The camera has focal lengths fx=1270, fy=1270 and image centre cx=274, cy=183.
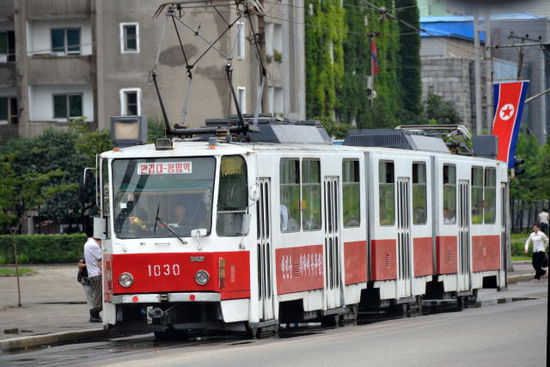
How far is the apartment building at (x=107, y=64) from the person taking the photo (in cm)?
5859

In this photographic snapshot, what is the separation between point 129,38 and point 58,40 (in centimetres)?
369

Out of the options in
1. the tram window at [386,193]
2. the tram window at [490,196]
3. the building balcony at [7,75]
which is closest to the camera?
the tram window at [386,193]

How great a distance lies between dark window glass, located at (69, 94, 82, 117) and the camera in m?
60.1

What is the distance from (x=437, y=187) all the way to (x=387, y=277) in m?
3.18

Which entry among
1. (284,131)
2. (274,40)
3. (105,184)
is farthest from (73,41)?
(105,184)

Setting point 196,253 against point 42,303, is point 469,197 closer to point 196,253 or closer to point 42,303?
point 42,303

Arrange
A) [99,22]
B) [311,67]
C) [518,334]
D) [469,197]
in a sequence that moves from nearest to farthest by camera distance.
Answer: [518,334], [469,197], [99,22], [311,67]

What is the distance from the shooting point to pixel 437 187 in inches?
964

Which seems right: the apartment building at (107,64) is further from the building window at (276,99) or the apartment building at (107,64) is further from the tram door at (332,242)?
the tram door at (332,242)

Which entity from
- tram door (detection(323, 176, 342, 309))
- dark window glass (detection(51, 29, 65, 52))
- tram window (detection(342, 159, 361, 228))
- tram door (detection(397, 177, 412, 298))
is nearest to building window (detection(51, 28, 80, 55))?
dark window glass (detection(51, 29, 65, 52))

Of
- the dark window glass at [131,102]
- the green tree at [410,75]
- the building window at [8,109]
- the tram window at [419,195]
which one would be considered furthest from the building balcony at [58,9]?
the tram window at [419,195]

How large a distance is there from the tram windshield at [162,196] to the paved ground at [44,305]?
2.64m

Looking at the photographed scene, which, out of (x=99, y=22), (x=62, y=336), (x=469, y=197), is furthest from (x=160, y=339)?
(x=99, y=22)

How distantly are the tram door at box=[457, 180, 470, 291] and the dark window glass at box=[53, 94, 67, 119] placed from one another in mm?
37071
